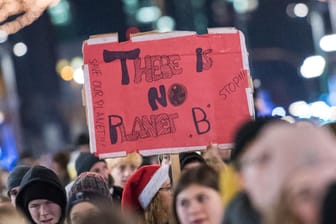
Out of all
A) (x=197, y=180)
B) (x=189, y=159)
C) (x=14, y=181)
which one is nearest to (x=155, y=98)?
(x=189, y=159)

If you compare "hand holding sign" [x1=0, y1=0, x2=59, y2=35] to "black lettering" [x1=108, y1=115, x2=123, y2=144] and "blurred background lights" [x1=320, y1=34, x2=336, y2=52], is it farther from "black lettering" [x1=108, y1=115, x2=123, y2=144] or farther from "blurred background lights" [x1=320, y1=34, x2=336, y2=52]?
"blurred background lights" [x1=320, y1=34, x2=336, y2=52]

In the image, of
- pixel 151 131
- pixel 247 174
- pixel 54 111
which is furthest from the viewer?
pixel 54 111

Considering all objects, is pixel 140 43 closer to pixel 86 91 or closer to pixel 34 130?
pixel 86 91

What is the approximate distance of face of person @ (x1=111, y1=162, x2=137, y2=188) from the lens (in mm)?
11414

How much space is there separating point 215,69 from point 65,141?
39501 millimetres

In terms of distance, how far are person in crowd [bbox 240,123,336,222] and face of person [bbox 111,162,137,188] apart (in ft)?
24.1

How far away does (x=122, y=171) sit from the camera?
452 inches

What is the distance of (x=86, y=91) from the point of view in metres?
8.50

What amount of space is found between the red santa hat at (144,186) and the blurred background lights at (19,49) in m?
36.4

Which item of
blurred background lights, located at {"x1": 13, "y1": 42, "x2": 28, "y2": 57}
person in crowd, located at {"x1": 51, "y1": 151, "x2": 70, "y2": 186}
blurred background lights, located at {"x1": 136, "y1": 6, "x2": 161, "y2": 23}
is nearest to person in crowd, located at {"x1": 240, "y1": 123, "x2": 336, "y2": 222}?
person in crowd, located at {"x1": 51, "y1": 151, "x2": 70, "y2": 186}

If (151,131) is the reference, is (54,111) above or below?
below

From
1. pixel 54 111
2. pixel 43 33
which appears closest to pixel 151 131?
pixel 43 33

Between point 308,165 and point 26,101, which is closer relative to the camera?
point 308,165

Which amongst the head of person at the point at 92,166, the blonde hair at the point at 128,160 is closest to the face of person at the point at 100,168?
the head of person at the point at 92,166
